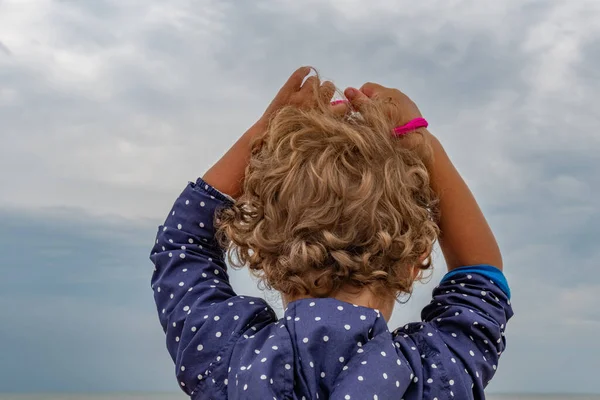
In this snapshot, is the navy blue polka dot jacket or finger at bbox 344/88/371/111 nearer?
the navy blue polka dot jacket

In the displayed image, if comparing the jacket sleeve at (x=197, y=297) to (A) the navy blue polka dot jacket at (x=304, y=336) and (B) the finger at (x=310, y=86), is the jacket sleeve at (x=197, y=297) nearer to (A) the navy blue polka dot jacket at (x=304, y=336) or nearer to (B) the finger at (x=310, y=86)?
(A) the navy blue polka dot jacket at (x=304, y=336)

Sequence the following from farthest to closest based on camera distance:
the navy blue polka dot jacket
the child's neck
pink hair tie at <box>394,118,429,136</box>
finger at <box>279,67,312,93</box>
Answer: finger at <box>279,67,312,93</box> → pink hair tie at <box>394,118,429,136</box> → the child's neck → the navy blue polka dot jacket

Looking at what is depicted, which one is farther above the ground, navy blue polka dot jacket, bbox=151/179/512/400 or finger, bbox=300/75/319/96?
finger, bbox=300/75/319/96

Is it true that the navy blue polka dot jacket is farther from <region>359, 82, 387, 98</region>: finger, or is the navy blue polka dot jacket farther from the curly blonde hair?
<region>359, 82, 387, 98</region>: finger

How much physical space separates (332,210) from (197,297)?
311 mm

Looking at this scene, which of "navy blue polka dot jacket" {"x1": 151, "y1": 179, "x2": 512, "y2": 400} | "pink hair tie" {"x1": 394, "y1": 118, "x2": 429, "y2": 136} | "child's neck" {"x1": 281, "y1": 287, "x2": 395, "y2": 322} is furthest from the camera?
"pink hair tie" {"x1": 394, "y1": 118, "x2": 429, "y2": 136}

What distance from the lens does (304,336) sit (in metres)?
1.18

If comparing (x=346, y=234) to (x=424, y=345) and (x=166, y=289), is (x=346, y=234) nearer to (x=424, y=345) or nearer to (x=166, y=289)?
(x=424, y=345)

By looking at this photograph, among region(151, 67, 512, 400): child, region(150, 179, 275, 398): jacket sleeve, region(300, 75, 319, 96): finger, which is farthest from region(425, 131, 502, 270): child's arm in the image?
region(150, 179, 275, 398): jacket sleeve

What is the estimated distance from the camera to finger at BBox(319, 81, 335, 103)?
1.52m

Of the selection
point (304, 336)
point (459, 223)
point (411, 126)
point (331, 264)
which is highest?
point (411, 126)

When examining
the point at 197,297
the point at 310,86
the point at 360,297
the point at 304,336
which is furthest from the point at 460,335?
the point at 310,86

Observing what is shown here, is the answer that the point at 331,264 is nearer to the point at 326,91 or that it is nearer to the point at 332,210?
the point at 332,210

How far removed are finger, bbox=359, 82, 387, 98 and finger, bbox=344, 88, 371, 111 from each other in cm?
4
